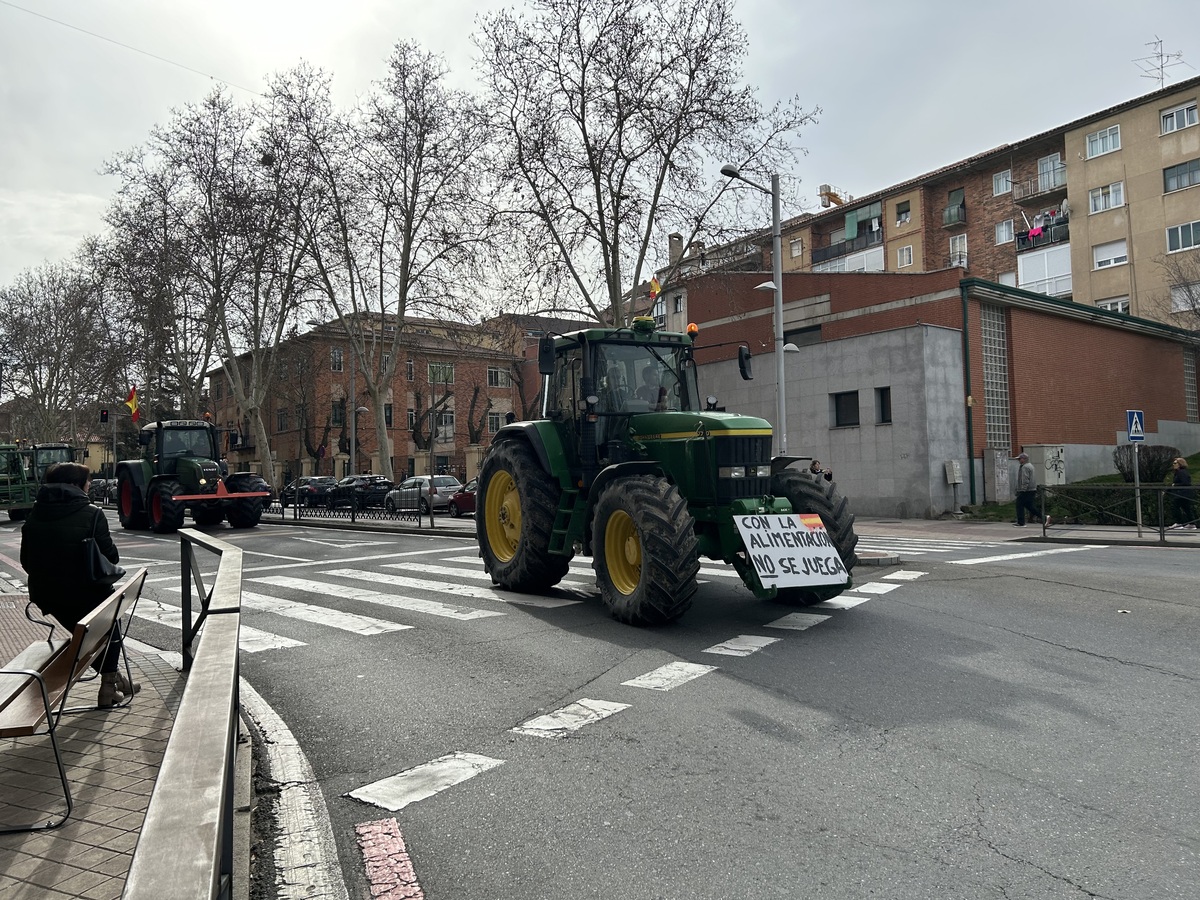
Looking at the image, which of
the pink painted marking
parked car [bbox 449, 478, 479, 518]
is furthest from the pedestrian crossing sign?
parked car [bbox 449, 478, 479, 518]

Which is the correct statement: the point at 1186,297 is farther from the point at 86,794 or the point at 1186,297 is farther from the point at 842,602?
the point at 86,794

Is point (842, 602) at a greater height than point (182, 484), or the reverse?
point (182, 484)

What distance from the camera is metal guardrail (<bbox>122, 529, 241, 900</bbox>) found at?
4.46 ft

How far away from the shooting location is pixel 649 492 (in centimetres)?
740

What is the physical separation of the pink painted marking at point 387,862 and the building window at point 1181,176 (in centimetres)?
4482

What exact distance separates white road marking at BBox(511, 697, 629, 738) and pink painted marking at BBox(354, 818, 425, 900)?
1280 mm

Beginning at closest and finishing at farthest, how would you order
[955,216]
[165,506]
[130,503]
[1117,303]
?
[165,506] < [130,503] < [1117,303] < [955,216]

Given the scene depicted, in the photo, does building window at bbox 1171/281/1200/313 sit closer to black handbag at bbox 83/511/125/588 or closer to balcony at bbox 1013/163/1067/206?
balcony at bbox 1013/163/1067/206

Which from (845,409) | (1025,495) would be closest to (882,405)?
(845,409)

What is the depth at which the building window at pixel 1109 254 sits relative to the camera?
1572 inches

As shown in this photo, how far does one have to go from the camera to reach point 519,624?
802cm

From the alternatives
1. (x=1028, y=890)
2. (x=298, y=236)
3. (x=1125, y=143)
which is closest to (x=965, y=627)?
(x=1028, y=890)

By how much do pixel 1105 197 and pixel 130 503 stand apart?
4300cm

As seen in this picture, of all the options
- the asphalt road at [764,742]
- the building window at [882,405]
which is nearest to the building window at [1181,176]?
the building window at [882,405]
